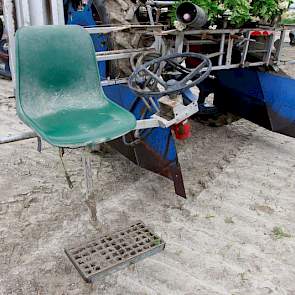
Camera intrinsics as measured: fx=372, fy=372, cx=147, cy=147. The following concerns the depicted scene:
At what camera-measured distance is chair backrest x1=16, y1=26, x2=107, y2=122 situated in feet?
6.43

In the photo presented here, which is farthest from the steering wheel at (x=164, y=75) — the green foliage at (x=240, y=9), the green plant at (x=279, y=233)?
the green plant at (x=279, y=233)

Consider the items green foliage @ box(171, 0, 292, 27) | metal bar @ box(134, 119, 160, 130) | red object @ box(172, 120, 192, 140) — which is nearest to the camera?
metal bar @ box(134, 119, 160, 130)

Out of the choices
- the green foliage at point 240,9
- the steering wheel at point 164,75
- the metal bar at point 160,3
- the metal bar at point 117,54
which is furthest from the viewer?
the metal bar at point 160,3

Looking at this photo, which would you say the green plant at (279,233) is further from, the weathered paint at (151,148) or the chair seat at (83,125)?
the chair seat at (83,125)

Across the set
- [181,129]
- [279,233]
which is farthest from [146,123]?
[279,233]

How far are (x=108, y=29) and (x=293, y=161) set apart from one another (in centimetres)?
198

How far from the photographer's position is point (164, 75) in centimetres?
248

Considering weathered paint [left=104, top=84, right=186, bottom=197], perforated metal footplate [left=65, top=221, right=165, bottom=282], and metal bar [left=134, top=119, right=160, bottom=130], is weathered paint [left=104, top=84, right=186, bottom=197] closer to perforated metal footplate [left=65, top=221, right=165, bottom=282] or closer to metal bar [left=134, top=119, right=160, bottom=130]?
metal bar [left=134, top=119, right=160, bottom=130]

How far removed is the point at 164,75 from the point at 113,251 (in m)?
1.17

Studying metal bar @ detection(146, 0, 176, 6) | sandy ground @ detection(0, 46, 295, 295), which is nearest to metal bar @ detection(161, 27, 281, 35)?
metal bar @ detection(146, 0, 176, 6)

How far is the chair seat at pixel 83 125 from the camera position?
1.73m

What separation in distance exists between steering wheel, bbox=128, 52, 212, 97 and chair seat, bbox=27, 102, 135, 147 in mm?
201

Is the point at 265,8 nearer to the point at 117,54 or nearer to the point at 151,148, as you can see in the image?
the point at 117,54

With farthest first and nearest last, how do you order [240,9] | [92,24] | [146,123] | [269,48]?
[269,48] < [92,24] < [240,9] < [146,123]
